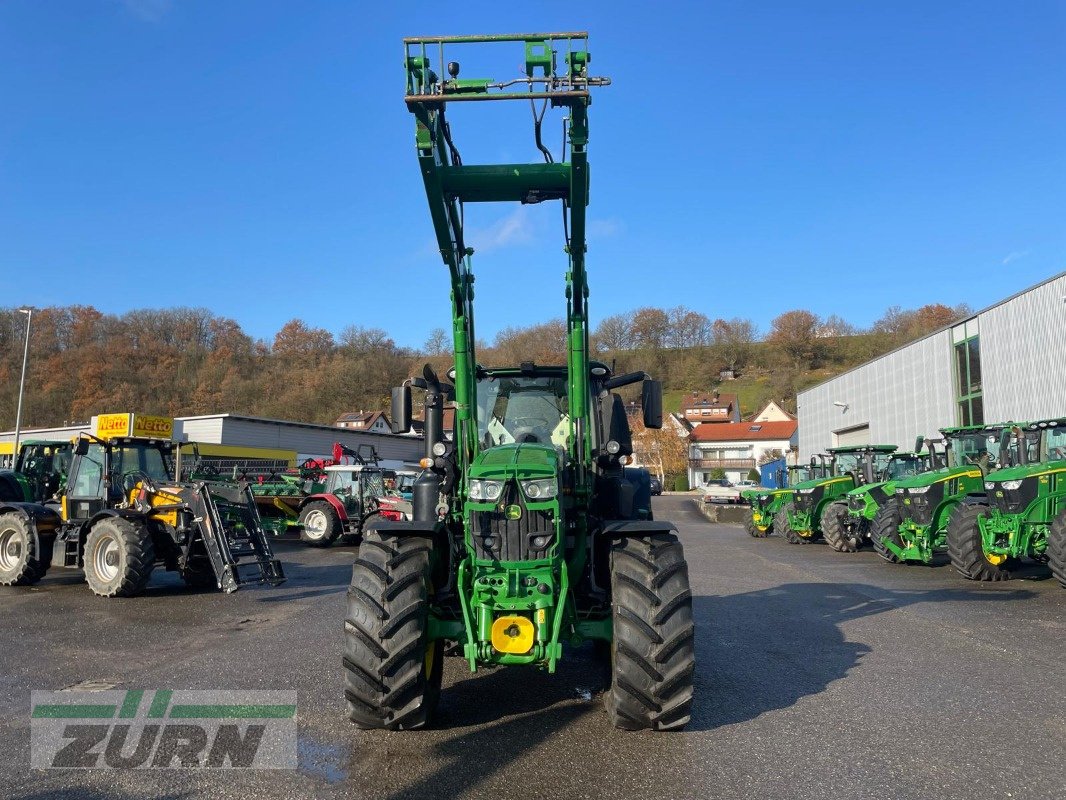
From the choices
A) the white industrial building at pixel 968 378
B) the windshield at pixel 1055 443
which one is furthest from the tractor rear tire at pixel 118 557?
the white industrial building at pixel 968 378

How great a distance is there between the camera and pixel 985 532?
465 inches

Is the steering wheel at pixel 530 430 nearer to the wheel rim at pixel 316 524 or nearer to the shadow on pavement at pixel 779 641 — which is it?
the shadow on pavement at pixel 779 641

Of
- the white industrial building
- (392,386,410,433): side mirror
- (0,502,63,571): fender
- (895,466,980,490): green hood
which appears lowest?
(0,502,63,571): fender

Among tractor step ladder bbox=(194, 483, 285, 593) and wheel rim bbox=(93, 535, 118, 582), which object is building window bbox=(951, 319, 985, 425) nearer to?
tractor step ladder bbox=(194, 483, 285, 593)

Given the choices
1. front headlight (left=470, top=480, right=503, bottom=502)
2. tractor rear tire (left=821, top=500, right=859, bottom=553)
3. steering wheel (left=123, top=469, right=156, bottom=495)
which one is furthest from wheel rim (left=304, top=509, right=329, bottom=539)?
front headlight (left=470, top=480, right=503, bottom=502)

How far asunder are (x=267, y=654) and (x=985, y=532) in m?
10.4

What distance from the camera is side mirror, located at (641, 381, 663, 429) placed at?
6.29 m

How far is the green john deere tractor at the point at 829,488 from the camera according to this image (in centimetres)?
1977

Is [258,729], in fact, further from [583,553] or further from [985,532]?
[985,532]

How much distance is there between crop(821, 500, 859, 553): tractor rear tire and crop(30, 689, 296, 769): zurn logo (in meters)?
15.2

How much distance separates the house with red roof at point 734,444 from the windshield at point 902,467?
55.4 metres

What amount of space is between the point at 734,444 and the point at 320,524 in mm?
63286

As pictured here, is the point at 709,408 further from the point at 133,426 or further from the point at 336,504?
the point at 133,426

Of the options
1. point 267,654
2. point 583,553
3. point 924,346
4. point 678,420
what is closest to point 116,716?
point 267,654
